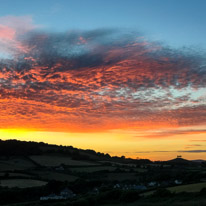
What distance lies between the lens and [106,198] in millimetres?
50094

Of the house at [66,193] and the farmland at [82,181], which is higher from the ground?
the farmland at [82,181]

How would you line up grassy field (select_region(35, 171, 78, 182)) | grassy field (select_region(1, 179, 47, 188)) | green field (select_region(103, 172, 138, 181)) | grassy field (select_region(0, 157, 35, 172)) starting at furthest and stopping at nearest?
grassy field (select_region(0, 157, 35, 172)) → green field (select_region(103, 172, 138, 181)) → grassy field (select_region(35, 171, 78, 182)) → grassy field (select_region(1, 179, 47, 188))

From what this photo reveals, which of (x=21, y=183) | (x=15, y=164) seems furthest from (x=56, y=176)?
(x=15, y=164)

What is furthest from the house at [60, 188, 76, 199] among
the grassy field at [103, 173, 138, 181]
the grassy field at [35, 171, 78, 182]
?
the grassy field at [103, 173, 138, 181]

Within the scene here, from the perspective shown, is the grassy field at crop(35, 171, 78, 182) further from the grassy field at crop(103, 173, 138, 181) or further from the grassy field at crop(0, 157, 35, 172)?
the grassy field at crop(103, 173, 138, 181)

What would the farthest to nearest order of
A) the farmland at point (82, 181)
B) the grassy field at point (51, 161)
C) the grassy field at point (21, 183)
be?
the grassy field at point (51, 161), the grassy field at point (21, 183), the farmland at point (82, 181)

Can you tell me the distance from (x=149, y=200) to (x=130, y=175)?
70.9 m

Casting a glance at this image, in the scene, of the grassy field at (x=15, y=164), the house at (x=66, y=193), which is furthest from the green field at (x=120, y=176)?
the grassy field at (x=15, y=164)

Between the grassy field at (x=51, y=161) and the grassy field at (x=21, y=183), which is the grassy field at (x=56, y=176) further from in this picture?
the grassy field at (x=51, y=161)

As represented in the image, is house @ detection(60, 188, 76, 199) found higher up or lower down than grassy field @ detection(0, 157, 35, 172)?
lower down

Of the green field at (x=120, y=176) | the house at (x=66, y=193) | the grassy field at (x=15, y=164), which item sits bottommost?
the house at (x=66, y=193)

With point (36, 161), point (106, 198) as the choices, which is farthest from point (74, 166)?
point (106, 198)

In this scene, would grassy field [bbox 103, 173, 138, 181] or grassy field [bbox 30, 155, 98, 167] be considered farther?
grassy field [bbox 30, 155, 98, 167]

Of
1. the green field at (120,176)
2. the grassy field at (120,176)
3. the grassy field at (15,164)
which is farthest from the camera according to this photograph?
the grassy field at (15,164)
